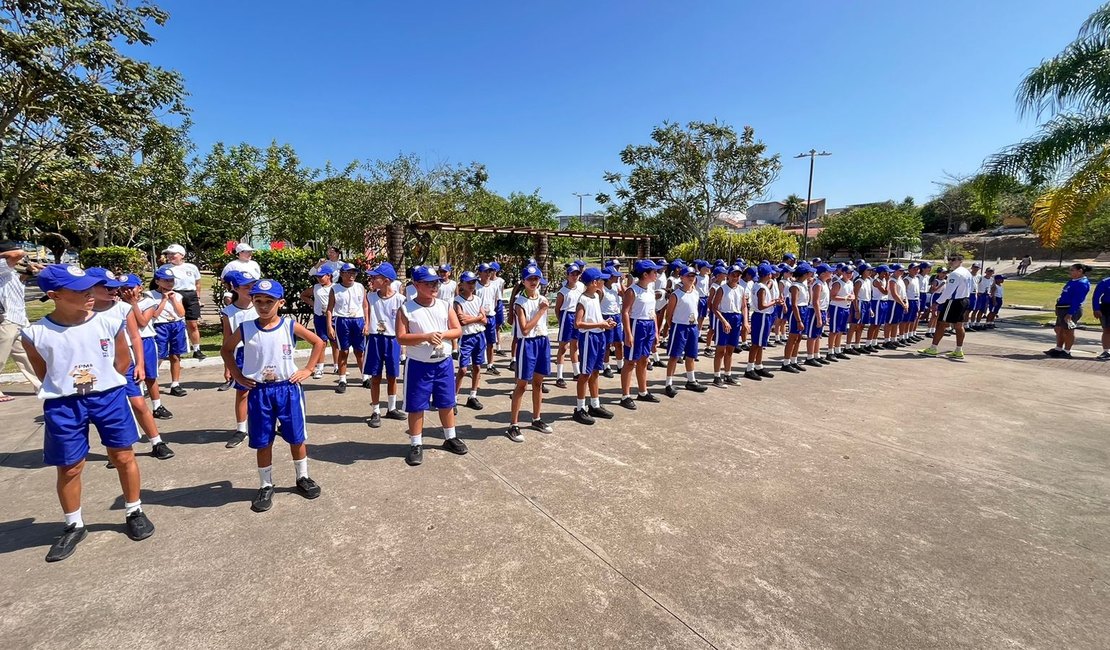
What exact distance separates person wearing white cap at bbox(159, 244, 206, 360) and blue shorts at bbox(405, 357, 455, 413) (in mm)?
4209

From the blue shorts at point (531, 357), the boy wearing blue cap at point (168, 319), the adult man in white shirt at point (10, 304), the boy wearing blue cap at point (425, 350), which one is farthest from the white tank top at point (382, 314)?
the adult man in white shirt at point (10, 304)

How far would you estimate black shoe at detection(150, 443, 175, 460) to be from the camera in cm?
470

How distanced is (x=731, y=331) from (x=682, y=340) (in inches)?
46.8

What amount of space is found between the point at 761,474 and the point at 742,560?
4.76 feet

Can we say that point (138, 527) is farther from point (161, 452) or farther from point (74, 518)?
point (161, 452)

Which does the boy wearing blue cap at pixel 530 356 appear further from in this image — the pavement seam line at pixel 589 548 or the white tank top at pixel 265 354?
the white tank top at pixel 265 354

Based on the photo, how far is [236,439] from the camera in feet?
16.7

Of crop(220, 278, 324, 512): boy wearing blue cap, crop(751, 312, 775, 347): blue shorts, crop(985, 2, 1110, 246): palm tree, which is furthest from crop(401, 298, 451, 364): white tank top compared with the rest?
crop(985, 2, 1110, 246): palm tree

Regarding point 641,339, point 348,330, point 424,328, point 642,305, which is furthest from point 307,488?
point 642,305

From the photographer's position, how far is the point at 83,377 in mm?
3176

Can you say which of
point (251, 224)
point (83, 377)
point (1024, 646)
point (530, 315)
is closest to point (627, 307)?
point (530, 315)

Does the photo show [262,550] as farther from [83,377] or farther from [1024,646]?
[1024,646]

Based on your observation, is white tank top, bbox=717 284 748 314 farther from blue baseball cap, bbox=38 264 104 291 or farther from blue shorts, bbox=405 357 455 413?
blue baseball cap, bbox=38 264 104 291

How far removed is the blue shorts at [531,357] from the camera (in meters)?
5.34
